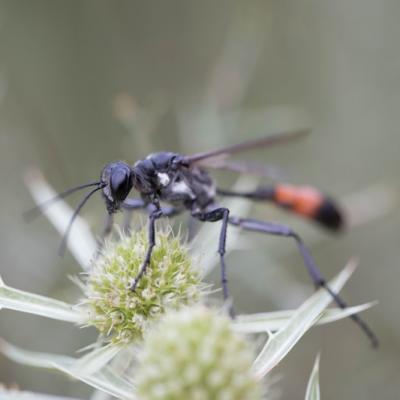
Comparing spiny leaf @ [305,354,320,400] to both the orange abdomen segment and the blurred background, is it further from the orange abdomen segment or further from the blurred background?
the orange abdomen segment

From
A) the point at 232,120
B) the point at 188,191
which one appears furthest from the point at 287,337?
the point at 232,120

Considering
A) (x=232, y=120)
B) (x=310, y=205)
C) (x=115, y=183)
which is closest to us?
(x=115, y=183)

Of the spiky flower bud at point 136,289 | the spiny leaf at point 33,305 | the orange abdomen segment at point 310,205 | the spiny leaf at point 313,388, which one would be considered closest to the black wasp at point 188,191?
the spiky flower bud at point 136,289

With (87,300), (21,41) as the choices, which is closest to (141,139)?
(87,300)

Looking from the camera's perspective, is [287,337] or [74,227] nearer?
[287,337]

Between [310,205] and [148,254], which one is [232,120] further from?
[148,254]

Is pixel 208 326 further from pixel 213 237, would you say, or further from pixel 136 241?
pixel 213 237

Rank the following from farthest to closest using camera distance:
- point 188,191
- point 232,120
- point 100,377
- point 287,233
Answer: point 232,120
point 188,191
point 287,233
point 100,377
